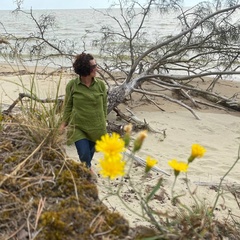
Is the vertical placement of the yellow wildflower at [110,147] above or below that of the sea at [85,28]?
above

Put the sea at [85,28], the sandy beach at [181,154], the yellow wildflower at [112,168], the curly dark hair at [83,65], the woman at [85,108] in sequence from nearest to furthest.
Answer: the yellow wildflower at [112,168]
the sandy beach at [181,154]
the curly dark hair at [83,65]
the woman at [85,108]
the sea at [85,28]

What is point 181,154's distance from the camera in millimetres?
6191

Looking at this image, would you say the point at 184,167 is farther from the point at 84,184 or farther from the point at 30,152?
the point at 30,152

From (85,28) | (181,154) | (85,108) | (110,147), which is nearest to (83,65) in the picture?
(85,108)

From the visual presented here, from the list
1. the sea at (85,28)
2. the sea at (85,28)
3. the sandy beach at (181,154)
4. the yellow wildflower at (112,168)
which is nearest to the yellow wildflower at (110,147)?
the yellow wildflower at (112,168)

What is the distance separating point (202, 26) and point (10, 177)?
682cm

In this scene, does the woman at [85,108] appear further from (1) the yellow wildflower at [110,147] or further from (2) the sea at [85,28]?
(2) the sea at [85,28]

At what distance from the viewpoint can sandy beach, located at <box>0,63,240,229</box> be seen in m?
3.77

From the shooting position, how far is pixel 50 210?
1.70 metres

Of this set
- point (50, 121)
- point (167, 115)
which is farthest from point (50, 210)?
point (167, 115)

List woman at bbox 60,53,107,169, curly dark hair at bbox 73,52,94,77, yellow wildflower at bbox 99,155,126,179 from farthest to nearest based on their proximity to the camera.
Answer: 1. woman at bbox 60,53,107,169
2. curly dark hair at bbox 73,52,94,77
3. yellow wildflower at bbox 99,155,126,179

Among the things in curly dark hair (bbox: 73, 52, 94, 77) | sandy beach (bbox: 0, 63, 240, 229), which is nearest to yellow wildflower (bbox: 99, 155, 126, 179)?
sandy beach (bbox: 0, 63, 240, 229)

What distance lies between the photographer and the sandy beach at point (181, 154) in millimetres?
3771

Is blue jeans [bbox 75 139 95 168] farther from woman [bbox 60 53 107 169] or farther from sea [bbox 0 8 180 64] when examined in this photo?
Answer: sea [bbox 0 8 180 64]
